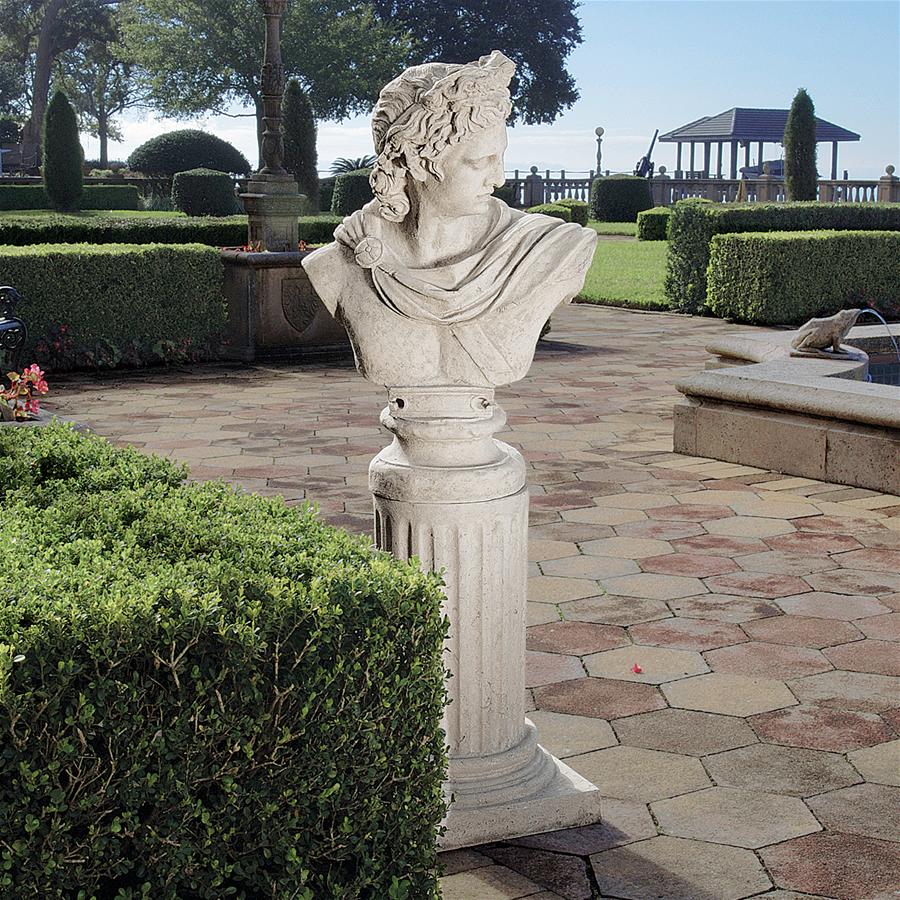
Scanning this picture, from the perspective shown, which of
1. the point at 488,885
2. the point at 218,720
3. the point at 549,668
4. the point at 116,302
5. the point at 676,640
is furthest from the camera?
the point at 116,302

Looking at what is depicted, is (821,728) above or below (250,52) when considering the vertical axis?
below

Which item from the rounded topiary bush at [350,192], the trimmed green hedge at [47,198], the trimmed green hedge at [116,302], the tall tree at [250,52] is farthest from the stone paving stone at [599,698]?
the tall tree at [250,52]

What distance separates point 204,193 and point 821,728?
94.4ft

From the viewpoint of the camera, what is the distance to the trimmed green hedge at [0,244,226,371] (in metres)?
10.5

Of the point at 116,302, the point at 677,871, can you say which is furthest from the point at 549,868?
the point at 116,302

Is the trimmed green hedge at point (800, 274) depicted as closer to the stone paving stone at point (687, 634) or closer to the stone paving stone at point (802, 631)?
the stone paving stone at point (802, 631)

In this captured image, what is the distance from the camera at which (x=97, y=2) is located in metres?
59.3

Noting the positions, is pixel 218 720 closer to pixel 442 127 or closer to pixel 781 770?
pixel 442 127

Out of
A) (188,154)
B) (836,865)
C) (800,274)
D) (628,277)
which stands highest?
(188,154)

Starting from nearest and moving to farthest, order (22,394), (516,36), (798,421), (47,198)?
1. (22,394)
2. (798,421)
3. (47,198)
4. (516,36)

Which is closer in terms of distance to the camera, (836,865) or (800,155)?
(836,865)

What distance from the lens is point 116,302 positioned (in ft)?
35.7

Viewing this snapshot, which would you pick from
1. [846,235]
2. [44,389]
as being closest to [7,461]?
[44,389]

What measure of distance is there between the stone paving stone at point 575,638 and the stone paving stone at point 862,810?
120cm
